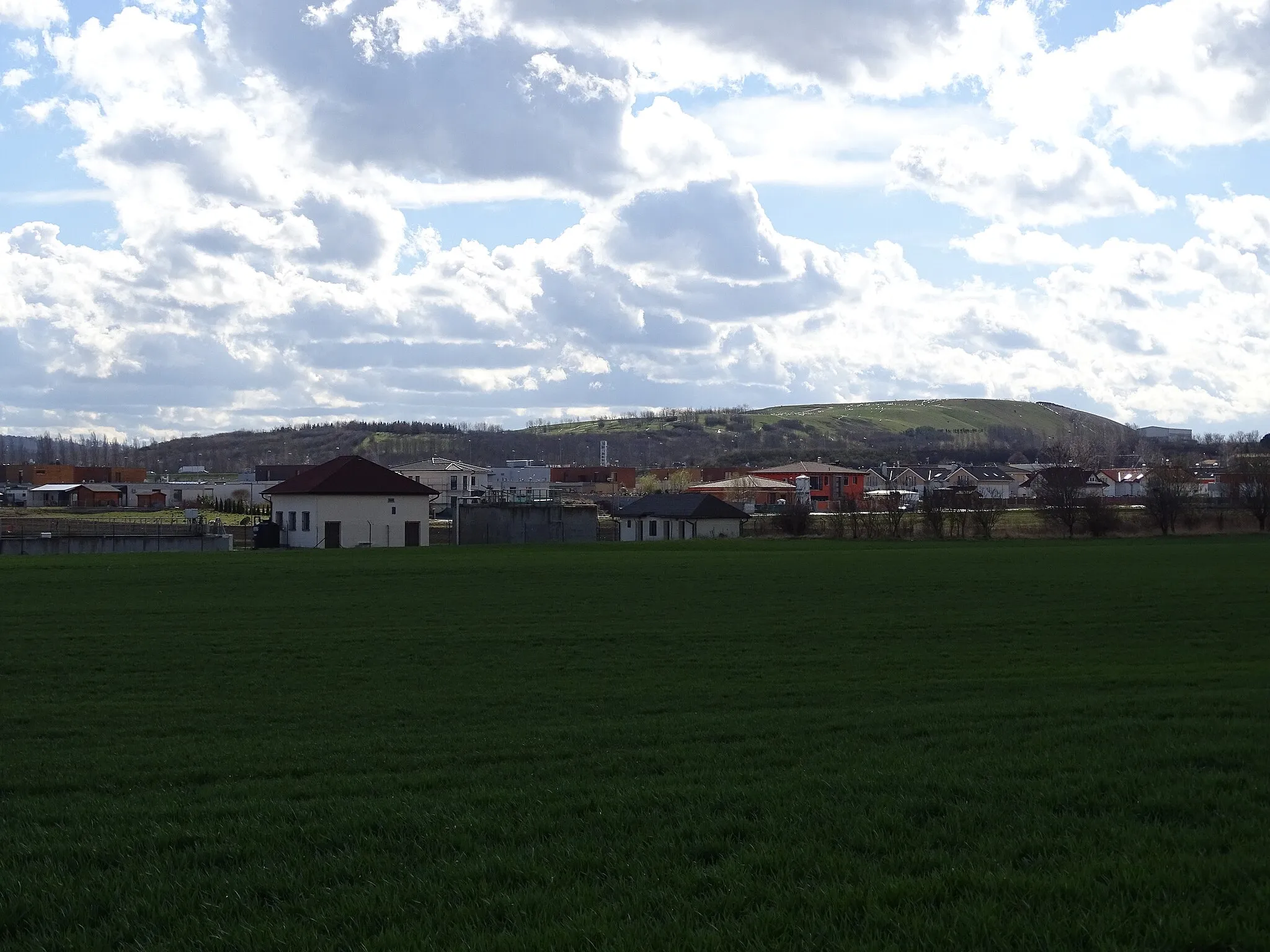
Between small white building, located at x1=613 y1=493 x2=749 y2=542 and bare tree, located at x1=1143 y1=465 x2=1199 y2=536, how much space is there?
30198mm

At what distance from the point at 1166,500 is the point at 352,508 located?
2285 inches

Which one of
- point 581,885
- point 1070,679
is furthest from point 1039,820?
point 1070,679

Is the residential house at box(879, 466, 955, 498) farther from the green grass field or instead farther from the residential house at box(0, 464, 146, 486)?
the green grass field

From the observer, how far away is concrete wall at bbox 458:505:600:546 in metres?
89.2

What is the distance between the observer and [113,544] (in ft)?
236

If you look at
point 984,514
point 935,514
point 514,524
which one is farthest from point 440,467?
point 984,514

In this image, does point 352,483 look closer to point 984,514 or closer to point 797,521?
point 797,521

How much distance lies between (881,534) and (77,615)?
60.5 metres

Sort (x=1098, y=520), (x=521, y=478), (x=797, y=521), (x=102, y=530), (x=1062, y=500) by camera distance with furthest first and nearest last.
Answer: (x=521, y=478) < (x=797, y=521) < (x=1062, y=500) < (x=1098, y=520) < (x=102, y=530)

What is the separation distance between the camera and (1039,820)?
7.66 meters

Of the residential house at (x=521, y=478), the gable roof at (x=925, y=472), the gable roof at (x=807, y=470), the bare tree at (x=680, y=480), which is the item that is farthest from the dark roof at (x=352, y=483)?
the gable roof at (x=925, y=472)

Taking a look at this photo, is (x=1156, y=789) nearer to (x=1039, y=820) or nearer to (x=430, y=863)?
(x=1039, y=820)

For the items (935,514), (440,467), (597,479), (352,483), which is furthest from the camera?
(597,479)

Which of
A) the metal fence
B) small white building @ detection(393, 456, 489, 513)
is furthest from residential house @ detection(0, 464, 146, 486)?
the metal fence
